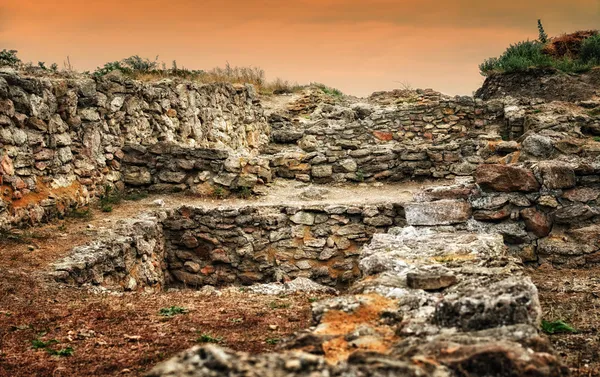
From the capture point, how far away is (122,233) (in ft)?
29.6

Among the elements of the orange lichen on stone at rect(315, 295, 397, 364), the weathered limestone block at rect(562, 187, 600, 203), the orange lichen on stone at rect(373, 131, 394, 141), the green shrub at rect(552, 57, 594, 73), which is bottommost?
the orange lichen on stone at rect(315, 295, 397, 364)

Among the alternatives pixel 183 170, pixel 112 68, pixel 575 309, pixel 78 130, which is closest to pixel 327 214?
pixel 183 170

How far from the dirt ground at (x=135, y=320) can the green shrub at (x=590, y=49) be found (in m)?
15.7

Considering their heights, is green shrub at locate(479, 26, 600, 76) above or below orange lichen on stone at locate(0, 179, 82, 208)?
above

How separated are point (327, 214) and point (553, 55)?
15.9 meters

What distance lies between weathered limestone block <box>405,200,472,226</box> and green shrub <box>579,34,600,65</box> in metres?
15.4

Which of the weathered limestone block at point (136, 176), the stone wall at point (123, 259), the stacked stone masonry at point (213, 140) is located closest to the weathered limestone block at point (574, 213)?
the stacked stone masonry at point (213, 140)

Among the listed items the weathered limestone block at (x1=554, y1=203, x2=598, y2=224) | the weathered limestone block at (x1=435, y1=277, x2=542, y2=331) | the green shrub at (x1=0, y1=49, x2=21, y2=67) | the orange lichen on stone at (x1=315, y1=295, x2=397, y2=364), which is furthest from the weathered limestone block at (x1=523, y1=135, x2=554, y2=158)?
the green shrub at (x1=0, y1=49, x2=21, y2=67)

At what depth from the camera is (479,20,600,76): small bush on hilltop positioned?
64.8 ft

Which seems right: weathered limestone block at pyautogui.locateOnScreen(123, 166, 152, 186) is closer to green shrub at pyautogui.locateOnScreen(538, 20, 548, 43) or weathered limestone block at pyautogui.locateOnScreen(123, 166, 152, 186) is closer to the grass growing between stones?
the grass growing between stones

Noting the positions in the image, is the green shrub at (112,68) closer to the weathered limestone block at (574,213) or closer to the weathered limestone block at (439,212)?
the weathered limestone block at (439,212)

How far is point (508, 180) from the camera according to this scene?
8055 millimetres

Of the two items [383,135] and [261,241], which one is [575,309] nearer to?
[261,241]

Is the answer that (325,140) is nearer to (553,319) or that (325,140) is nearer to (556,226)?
→ (556,226)
